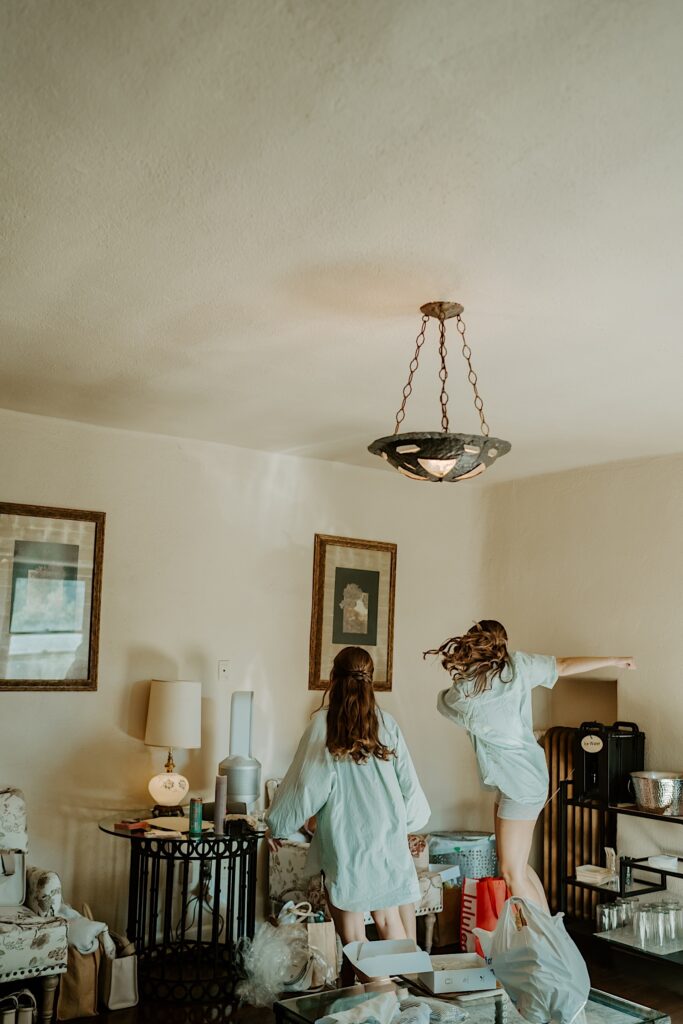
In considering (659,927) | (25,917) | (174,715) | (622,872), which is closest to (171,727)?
(174,715)

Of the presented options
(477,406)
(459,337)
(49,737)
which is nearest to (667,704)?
(477,406)

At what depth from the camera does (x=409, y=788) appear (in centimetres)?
371

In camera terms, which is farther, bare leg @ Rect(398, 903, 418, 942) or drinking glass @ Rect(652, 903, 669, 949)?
drinking glass @ Rect(652, 903, 669, 949)

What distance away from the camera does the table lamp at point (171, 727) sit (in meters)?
4.68

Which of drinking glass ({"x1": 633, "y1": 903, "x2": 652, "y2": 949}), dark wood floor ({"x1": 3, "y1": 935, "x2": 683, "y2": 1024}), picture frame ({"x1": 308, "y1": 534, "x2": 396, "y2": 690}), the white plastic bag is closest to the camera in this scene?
the white plastic bag

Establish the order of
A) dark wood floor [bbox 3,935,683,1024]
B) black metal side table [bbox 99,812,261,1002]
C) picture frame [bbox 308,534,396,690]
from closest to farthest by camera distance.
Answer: dark wood floor [bbox 3,935,683,1024] → black metal side table [bbox 99,812,261,1002] → picture frame [bbox 308,534,396,690]

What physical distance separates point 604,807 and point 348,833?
217 centimetres

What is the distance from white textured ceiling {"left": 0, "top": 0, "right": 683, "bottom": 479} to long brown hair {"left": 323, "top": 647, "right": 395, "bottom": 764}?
121 cm

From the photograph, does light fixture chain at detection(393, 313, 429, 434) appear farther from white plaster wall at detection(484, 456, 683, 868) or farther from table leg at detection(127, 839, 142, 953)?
table leg at detection(127, 839, 142, 953)

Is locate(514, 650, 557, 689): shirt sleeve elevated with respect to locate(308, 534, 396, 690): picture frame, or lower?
lower

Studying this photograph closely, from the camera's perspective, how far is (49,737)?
15.2 feet

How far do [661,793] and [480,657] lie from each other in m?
1.34

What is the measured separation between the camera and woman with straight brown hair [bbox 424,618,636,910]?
441 centimetres

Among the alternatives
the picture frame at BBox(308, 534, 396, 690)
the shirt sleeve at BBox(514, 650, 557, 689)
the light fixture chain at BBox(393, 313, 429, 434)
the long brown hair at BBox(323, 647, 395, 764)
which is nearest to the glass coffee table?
the long brown hair at BBox(323, 647, 395, 764)
